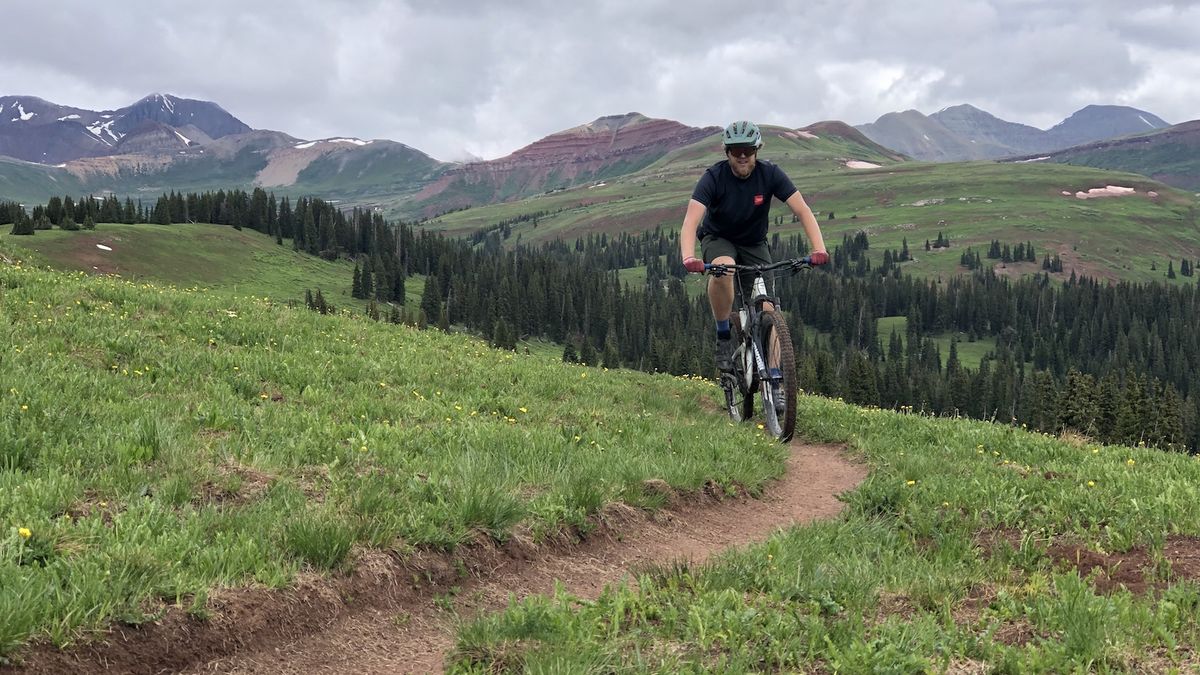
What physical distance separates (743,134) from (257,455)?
7699mm

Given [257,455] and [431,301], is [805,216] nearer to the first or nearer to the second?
[257,455]

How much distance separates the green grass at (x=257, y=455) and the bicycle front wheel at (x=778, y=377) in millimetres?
549

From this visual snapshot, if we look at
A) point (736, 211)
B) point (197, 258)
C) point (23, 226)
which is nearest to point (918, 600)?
point (736, 211)

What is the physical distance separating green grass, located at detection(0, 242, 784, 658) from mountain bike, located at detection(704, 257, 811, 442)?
660mm

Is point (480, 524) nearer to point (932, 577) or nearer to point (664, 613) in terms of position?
point (664, 613)

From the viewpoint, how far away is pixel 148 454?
6.13 meters

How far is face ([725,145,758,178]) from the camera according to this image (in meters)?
10.3

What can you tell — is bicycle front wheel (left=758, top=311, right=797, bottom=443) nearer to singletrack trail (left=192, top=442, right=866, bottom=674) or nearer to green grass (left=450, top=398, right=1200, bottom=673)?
singletrack trail (left=192, top=442, right=866, bottom=674)

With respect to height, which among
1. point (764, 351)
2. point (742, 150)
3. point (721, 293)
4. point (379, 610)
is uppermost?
point (742, 150)

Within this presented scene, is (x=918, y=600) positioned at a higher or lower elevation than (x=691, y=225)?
lower

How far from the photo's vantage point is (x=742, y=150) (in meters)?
10.3

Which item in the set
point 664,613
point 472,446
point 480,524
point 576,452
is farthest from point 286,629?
point 576,452

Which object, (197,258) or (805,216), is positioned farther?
(197,258)

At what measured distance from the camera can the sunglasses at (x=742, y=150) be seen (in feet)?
33.6
